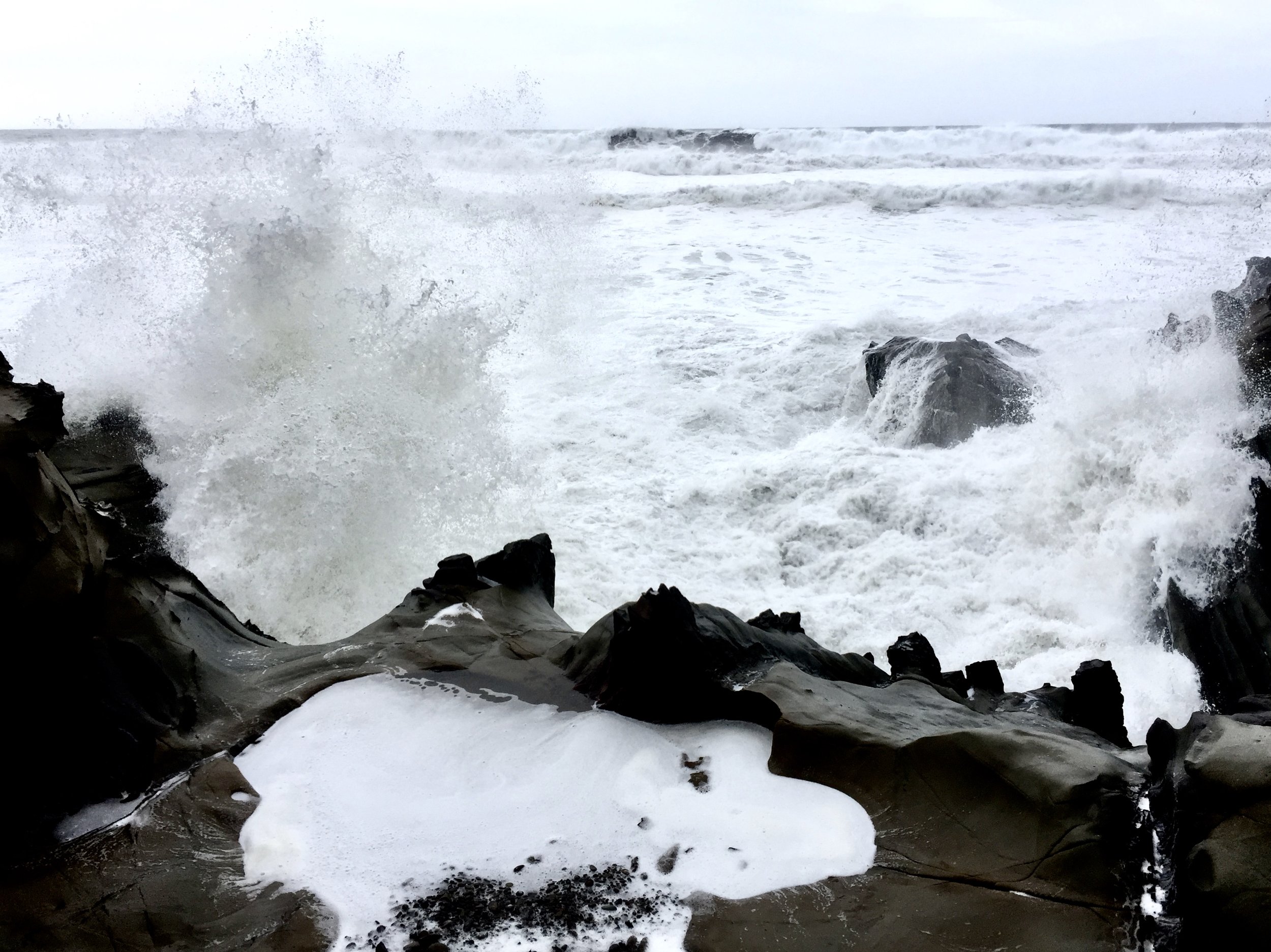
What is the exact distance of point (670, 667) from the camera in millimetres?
3158

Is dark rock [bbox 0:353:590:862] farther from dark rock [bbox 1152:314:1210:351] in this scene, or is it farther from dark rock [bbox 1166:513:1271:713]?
dark rock [bbox 1152:314:1210:351]

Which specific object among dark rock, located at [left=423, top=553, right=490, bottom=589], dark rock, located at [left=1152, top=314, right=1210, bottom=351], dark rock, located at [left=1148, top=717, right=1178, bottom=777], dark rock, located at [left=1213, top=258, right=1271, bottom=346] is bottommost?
dark rock, located at [left=1148, top=717, right=1178, bottom=777]

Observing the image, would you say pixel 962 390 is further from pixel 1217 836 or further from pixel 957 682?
pixel 1217 836

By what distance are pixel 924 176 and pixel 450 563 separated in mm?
21684

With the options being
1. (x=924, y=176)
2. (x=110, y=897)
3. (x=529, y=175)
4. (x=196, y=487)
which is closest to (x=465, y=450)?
(x=196, y=487)

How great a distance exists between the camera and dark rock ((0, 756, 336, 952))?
90.1 inches

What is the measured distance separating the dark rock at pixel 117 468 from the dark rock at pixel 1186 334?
6.53 metres

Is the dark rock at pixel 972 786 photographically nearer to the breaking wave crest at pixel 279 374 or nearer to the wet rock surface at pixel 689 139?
the breaking wave crest at pixel 279 374

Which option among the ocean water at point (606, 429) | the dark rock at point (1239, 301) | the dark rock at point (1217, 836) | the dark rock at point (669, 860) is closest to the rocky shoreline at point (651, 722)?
the dark rock at point (1217, 836)

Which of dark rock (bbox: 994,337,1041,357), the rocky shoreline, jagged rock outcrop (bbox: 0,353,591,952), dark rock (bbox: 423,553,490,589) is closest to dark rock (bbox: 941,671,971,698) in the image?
the rocky shoreline

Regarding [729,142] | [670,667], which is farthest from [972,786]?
[729,142]

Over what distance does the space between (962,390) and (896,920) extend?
5.63 metres

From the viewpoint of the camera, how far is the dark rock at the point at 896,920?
2188 millimetres

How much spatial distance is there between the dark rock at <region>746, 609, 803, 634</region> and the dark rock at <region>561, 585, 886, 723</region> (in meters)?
0.38
